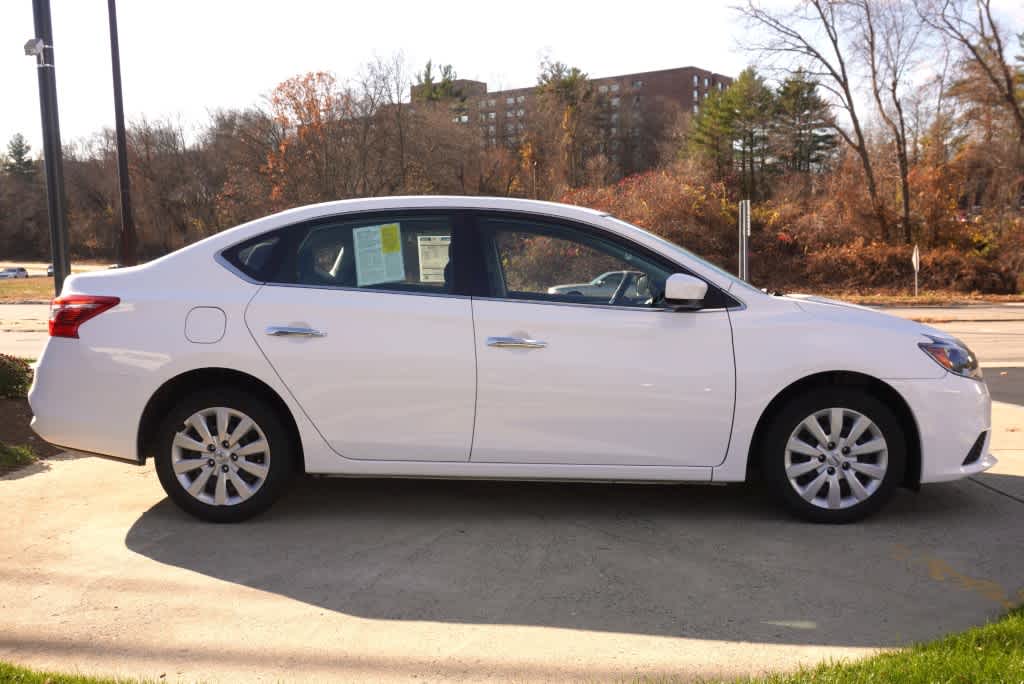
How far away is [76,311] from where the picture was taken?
16.5 ft

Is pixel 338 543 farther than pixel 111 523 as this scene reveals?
No

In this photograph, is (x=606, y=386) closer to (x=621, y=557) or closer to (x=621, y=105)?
(x=621, y=557)

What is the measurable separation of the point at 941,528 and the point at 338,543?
10.4ft

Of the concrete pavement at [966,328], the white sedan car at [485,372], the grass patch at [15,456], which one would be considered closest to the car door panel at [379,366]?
the white sedan car at [485,372]

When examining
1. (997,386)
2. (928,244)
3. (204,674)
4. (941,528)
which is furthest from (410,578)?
(928,244)

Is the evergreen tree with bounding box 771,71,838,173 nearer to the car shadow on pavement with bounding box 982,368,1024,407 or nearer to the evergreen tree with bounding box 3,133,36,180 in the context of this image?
the car shadow on pavement with bounding box 982,368,1024,407

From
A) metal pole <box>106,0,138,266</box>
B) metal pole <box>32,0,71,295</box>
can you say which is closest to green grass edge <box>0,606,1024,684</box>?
metal pole <box>32,0,71,295</box>

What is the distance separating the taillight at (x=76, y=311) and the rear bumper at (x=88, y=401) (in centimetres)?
6

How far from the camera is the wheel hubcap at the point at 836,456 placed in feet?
16.1

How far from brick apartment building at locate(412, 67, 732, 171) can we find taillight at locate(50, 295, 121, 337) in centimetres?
4528

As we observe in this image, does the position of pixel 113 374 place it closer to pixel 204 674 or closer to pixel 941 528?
pixel 204 674

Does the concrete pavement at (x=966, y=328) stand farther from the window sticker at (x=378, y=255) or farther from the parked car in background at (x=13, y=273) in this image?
the parked car in background at (x=13, y=273)

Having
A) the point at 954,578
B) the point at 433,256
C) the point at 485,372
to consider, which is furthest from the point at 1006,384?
the point at 433,256

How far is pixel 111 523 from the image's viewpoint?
5145 mm
